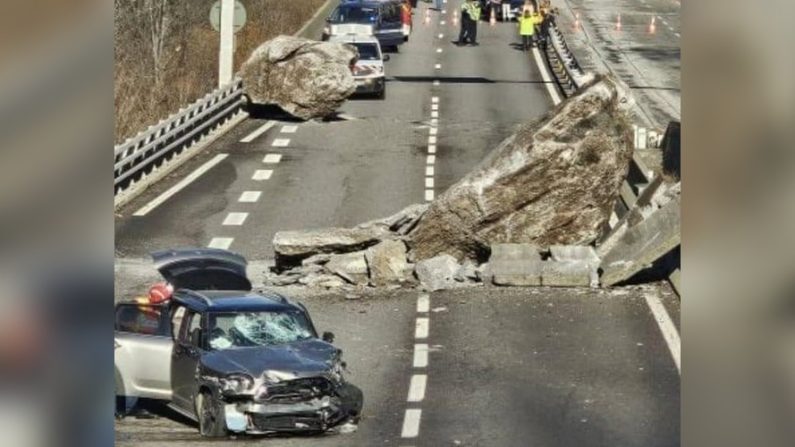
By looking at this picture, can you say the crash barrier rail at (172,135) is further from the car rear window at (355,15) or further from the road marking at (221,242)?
the car rear window at (355,15)

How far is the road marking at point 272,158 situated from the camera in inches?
1508

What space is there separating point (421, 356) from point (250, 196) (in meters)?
13.1

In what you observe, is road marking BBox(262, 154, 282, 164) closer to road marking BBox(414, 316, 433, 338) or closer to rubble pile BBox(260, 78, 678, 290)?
rubble pile BBox(260, 78, 678, 290)

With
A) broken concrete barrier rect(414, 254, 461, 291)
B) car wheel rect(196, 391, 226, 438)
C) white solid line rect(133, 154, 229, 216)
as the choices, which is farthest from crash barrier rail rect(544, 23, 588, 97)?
car wheel rect(196, 391, 226, 438)

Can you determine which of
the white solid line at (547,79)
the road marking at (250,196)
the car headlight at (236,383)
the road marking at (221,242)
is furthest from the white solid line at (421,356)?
the white solid line at (547,79)

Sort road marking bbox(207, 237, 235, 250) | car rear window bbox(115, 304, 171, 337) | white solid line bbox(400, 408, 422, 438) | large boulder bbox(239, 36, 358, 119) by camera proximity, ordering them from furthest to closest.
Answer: large boulder bbox(239, 36, 358, 119)
road marking bbox(207, 237, 235, 250)
car rear window bbox(115, 304, 171, 337)
white solid line bbox(400, 408, 422, 438)

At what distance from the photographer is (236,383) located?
16500 millimetres

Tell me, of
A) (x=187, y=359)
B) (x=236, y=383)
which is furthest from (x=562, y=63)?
(x=236, y=383)

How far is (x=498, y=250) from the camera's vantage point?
1040 inches

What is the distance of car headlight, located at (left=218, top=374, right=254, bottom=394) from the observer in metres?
16.4

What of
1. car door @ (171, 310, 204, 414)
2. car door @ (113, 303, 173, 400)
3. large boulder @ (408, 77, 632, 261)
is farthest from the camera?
large boulder @ (408, 77, 632, 261)

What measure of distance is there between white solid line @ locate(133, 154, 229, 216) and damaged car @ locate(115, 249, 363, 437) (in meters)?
13.7

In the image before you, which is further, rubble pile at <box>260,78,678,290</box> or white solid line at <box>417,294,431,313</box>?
rubble pile at <box>260,78,678,290</box>
